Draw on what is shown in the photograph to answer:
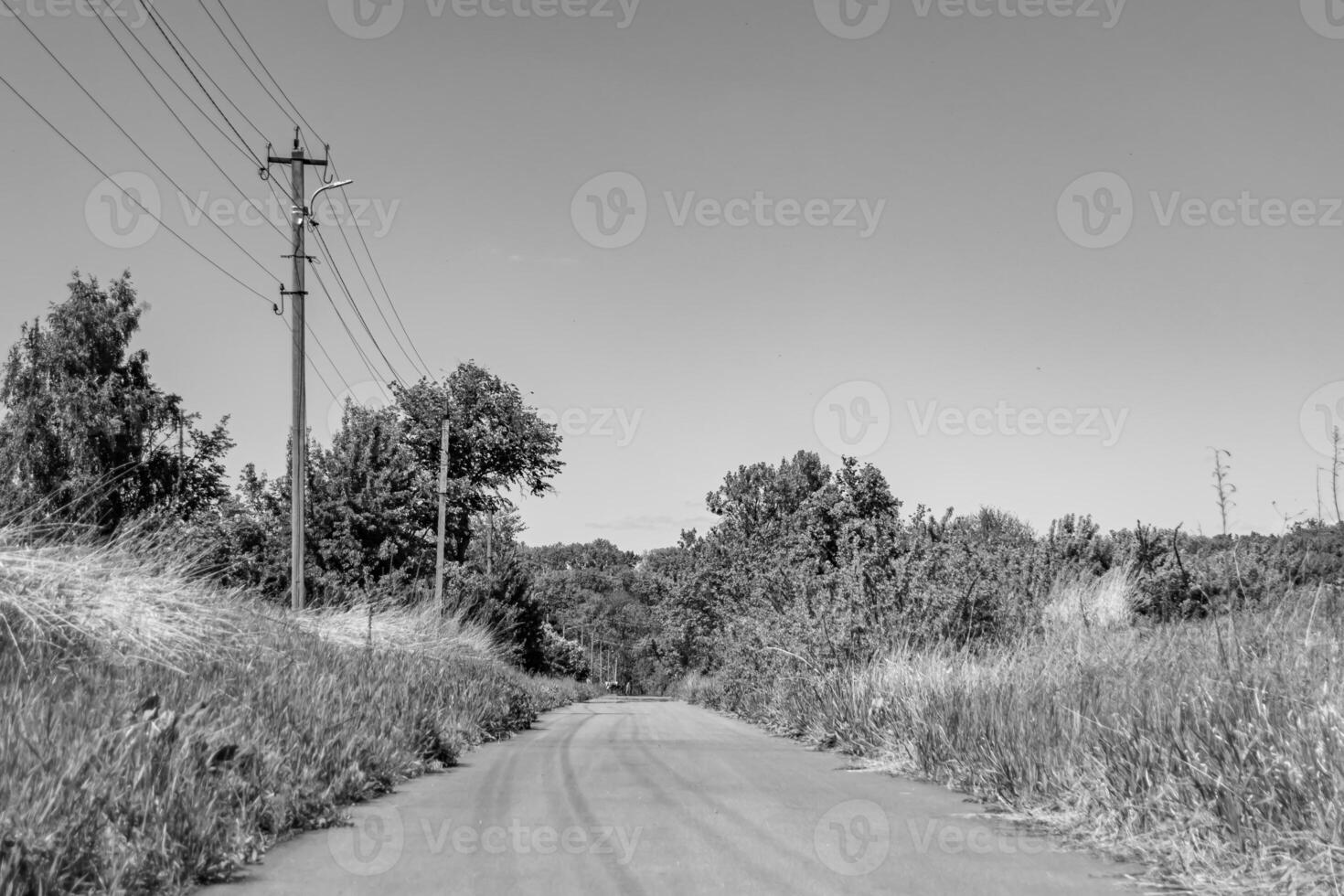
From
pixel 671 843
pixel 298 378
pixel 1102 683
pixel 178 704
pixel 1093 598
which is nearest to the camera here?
pixel 671 843

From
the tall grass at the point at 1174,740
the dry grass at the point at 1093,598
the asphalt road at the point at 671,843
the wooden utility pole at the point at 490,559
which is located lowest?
the asphalt road at the point at 671,843

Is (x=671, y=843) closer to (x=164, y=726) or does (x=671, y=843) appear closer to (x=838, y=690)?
(x=164, y=726)

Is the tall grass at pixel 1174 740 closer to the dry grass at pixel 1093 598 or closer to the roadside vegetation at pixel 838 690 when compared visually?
the roadside vegetation at pixel 838 690

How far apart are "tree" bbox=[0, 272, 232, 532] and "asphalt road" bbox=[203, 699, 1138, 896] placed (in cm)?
3536

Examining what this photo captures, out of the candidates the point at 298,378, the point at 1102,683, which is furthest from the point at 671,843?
the point at 298,378

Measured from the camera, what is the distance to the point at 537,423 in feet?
192

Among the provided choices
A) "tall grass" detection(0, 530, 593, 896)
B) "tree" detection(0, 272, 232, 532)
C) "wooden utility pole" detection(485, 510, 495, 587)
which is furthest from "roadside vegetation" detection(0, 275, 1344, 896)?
"tree" detection(0, 272, 232, 532)

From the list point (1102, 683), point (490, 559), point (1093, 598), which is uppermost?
point (490, 559)

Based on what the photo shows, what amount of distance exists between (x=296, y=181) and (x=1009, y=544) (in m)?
15.0

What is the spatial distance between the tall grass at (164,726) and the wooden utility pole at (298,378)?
19.0 ft

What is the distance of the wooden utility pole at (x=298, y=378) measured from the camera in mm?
18469

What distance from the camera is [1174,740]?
6629 millimetres

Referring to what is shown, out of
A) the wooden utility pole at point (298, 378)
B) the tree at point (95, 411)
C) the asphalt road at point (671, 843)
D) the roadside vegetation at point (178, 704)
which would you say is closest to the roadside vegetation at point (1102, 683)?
the asphalt road at point (671, 843)

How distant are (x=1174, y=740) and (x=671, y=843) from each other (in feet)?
10.6
